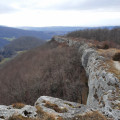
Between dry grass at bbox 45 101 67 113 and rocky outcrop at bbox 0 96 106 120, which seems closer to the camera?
rocky outcrop at bbox 0 96 106 120

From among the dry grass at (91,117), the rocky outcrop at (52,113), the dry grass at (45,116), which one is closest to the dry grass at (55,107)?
the rocky outcrop at (52,113)

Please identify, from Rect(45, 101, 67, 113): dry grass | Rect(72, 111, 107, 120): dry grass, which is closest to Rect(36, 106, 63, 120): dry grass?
Rect(45, 101, 67, 113): dry grass

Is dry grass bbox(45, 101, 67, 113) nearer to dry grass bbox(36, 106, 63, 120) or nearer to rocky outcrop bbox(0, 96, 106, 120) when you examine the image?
rocky outcrop bbox(0, 96, 106, 120)

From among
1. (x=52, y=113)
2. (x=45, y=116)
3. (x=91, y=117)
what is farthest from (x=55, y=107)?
(x=91, y=117)

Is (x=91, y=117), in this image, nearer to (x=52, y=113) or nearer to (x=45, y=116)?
(x=52, y=113)

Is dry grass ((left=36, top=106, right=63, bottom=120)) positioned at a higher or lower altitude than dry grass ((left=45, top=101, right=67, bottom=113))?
higher

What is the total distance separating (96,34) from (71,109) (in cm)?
9027

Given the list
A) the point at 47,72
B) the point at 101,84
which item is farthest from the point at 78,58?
the point at 101,84

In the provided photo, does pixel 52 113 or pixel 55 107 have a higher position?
pixel 52 113

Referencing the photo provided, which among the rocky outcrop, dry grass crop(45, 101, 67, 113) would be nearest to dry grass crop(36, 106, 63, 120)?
the rocky outcrop

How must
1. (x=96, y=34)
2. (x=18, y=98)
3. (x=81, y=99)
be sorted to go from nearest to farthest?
(x=81, y=99)
(x=18, y=98)
(x=96, y=34)

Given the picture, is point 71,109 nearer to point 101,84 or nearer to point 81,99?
point 101,84

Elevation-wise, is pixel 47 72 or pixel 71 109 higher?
pixel 71 109

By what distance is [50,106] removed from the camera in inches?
393
